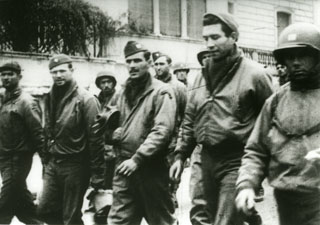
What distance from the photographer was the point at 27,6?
13.5 meters

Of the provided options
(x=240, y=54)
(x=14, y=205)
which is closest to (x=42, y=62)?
(x=14, y=205)

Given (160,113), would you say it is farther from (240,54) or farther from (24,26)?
(24,26)

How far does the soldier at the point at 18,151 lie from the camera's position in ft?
23.1

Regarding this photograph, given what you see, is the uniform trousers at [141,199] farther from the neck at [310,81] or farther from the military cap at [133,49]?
the neck at [310,81]

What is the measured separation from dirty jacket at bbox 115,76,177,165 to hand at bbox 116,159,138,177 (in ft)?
0.35

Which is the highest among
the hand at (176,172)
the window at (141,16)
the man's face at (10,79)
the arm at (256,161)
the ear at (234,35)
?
the window at (141,16)

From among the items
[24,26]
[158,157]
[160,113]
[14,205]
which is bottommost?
[14,205]

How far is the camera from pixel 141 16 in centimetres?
1850

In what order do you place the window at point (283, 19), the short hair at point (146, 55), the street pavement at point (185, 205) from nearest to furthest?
the short hair at point (146, 55)
the street pavement at point (185, 205)
the window at point (283, 19)

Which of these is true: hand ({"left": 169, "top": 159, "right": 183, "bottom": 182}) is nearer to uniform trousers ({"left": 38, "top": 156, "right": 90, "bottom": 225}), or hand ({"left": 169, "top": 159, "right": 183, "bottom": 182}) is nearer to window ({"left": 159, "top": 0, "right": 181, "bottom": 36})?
uniform trousers ({"left": 38, "top": 156, "right": 90, "bottom": 225})

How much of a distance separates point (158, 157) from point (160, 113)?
17.0 inches

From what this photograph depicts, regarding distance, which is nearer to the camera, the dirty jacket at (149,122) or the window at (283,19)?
the dirty jacket at (149,122)

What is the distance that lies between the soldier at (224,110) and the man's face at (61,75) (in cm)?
188

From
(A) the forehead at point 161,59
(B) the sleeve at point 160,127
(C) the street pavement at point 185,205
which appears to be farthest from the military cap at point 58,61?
(A) the forehead at point 161,59
